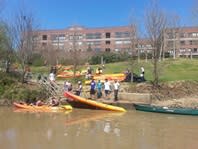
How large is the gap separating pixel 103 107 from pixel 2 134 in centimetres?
1237

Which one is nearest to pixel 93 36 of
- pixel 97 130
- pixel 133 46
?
pixel 133 46

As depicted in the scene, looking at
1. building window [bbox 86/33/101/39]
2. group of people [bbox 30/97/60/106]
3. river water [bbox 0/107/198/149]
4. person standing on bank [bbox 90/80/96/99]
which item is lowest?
river water [bbox 0/107/198/149]

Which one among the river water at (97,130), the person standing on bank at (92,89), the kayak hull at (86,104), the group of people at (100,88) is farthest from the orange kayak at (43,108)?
the group of people at (100,88)

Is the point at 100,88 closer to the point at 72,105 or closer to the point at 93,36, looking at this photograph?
the point at 72,105

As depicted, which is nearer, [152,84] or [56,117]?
[56,117]

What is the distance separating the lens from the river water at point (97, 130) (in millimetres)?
17953

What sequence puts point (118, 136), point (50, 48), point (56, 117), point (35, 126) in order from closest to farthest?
point (118, 136) → point (35, 126) → point (56, 117) → point (50, 48)

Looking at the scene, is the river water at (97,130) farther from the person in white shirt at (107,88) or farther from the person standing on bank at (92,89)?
the person in white shirt at (107,88)

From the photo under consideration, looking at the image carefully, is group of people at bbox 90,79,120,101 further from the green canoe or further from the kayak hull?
the green canoe

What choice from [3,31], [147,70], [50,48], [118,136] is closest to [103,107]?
[118,136]

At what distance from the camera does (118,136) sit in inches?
786

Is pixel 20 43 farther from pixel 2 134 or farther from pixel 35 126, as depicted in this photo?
pixel 2 134

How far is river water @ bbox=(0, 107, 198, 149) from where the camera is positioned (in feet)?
58.9

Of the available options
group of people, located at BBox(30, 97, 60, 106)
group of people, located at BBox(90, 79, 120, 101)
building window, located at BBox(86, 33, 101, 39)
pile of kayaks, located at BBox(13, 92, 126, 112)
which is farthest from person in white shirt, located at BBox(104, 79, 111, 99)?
building window, located at BBox(86, 33, 101, 39)
